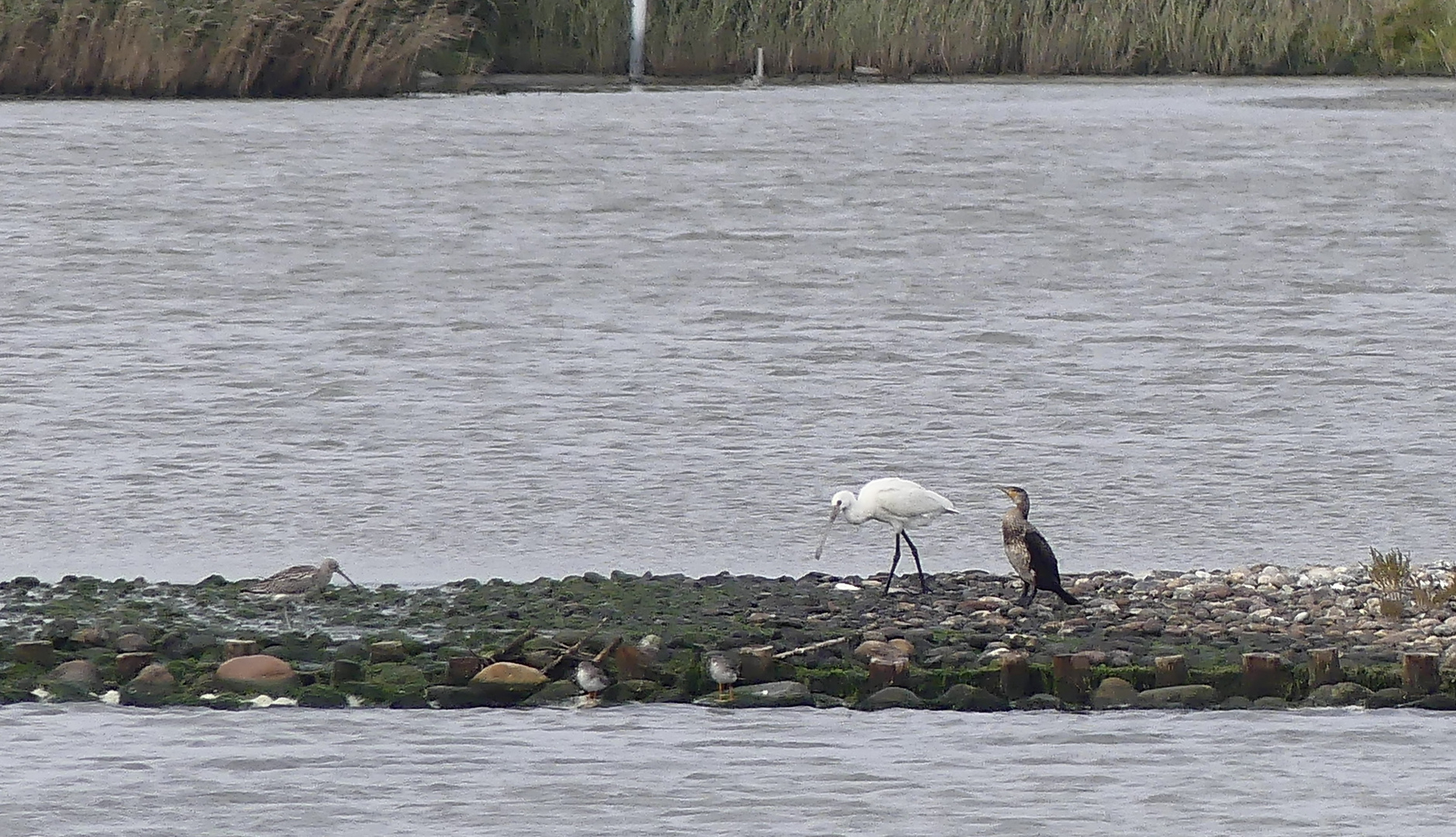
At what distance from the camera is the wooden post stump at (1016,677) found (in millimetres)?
6805

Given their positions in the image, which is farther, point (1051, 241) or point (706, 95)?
point (706, 95)

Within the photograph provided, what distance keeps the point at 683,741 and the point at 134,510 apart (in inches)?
147

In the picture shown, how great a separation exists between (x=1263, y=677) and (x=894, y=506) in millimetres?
1576

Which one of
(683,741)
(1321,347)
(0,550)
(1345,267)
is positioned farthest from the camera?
(1345,267)

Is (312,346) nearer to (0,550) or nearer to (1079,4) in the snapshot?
(0,550)

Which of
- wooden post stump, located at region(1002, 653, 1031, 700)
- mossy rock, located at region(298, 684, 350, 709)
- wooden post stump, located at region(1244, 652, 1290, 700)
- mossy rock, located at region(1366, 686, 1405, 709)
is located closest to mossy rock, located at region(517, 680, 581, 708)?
mossy rock, located at region(298, 684, 350, 709)

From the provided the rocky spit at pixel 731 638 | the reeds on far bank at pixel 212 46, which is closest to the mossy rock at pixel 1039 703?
the rocky spit at pixel 731 638

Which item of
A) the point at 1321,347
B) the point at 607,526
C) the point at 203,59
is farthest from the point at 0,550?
the point at 203,59

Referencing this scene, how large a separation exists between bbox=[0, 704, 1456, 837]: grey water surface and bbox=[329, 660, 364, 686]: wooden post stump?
0.23 m

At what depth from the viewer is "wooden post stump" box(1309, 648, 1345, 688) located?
268 inches

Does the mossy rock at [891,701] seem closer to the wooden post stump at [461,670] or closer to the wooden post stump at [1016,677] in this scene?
the wooden post stump at [1016,677]

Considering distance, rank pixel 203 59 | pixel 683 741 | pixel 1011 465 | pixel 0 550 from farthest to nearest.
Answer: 1. pixel 203 59
2. pixel 1011 465
3. pixel 0 550
4. pixel 683 741

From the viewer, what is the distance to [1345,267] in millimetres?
17578

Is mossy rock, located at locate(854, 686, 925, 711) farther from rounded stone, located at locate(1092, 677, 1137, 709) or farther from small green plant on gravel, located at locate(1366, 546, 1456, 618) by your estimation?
small green plant on gravel, located at locate(1366, 546, 1456, 618)
